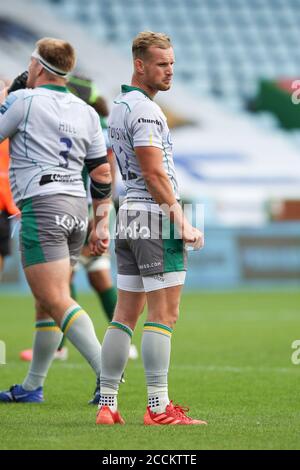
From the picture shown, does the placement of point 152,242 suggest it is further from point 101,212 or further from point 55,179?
point 101,212

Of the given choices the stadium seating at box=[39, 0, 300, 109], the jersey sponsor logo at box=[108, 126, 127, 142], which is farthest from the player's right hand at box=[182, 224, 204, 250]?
the stadium seating at box=[39, 0, 300, 109]

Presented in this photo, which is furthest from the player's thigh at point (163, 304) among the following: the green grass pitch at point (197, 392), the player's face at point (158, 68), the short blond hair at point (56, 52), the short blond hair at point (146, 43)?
the short blond hair at point (56, 52)

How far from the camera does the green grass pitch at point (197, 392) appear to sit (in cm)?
469

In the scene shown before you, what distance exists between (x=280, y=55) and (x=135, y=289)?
28190 mm

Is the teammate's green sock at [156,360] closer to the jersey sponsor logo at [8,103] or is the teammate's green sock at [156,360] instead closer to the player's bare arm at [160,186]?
the player's bare arm at [160,186]

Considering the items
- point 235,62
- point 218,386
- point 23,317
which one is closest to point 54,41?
point 218,386

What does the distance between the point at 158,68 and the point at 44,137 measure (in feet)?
2.39

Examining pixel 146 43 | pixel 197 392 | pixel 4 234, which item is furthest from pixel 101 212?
pixel 4 234

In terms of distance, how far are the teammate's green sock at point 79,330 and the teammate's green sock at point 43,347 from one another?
715mm

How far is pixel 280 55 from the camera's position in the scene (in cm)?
3266

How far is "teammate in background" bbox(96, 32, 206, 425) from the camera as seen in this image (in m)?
5.15
